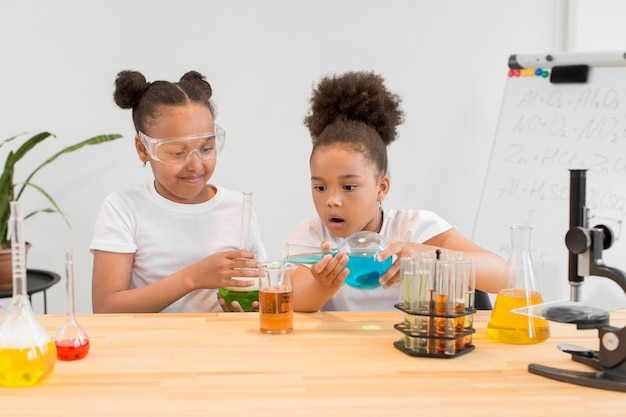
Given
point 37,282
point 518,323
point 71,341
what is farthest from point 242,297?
point 37,282

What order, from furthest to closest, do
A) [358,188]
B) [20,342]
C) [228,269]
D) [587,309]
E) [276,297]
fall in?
[358,188]
[228,269]
[276,297]
[587,309]
[20,342]

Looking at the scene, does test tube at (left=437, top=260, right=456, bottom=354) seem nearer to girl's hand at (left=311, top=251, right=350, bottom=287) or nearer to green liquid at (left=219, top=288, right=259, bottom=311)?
girl's hand at (left=311, top=251, right=350, bottom=287)

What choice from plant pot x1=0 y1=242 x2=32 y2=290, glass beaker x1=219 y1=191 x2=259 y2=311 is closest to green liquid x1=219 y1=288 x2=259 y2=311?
glass beaker x1=219 y1=191 x2=259 y2=311

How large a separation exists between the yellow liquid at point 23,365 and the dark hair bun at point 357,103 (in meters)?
1.22

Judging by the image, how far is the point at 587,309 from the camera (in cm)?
126

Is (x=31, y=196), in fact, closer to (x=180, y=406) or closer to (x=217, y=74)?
(x=217, y=74)

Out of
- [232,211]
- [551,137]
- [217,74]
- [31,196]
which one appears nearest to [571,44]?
[551,137]

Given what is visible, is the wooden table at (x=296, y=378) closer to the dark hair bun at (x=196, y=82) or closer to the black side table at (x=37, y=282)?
the dark hair bun at (x=196, y=82)

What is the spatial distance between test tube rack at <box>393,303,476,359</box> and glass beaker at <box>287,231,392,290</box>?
191mm

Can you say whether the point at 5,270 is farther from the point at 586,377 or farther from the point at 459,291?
the point at 586,377

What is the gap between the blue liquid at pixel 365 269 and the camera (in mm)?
1535

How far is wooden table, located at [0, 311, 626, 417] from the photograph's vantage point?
1067mm

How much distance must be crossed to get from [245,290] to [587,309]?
853 mm

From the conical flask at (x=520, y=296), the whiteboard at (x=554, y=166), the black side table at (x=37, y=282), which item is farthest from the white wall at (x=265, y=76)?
the conical flask at (x=520, y=296)
